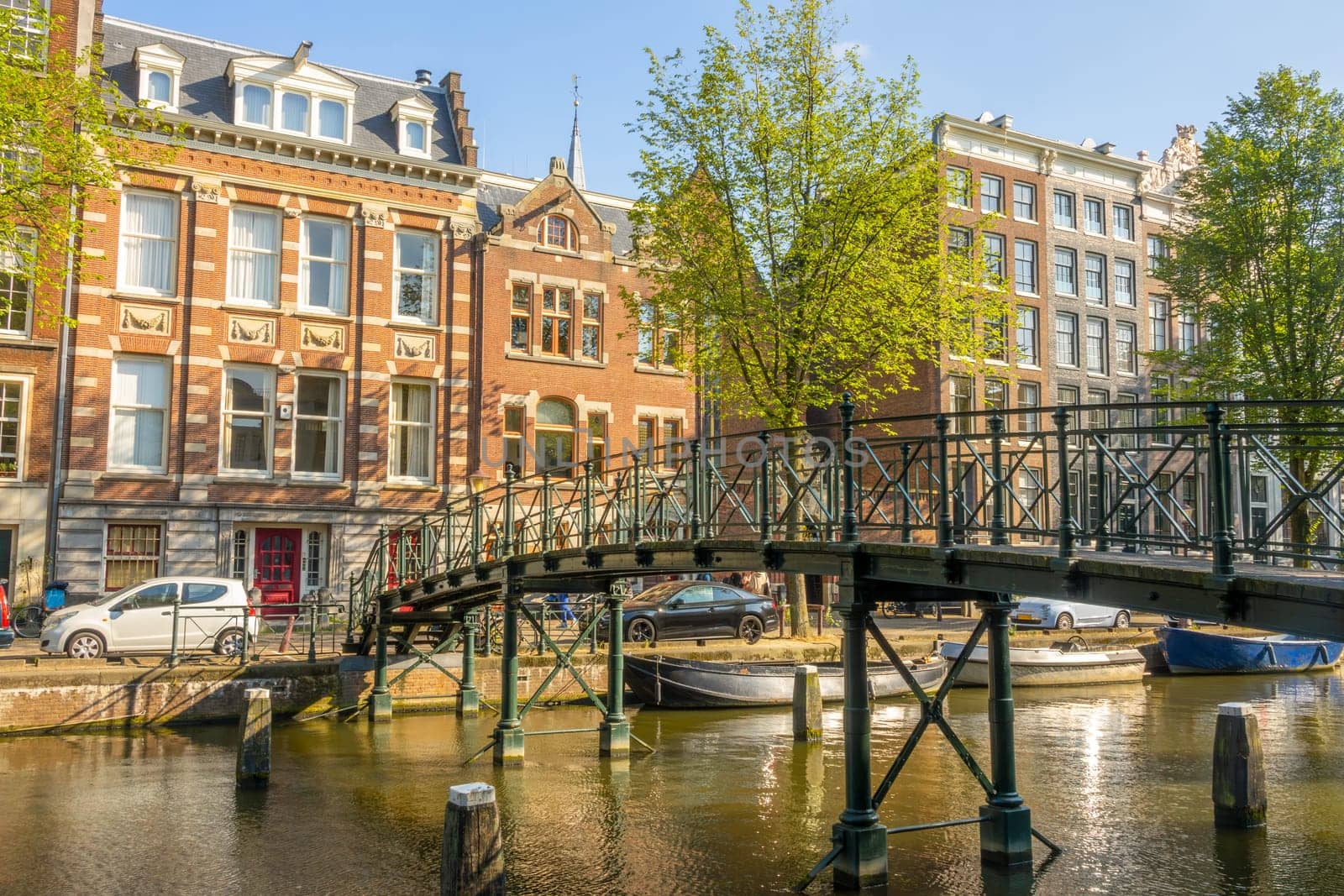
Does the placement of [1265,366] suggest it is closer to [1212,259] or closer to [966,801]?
[1212,259]

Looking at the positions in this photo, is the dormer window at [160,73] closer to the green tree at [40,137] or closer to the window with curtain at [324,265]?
the window with curtain at [324,265]

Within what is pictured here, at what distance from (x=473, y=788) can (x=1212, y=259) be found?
24.3m

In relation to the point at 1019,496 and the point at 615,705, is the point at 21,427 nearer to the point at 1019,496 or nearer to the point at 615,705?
the point at 615,705

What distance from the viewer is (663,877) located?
10.7 m

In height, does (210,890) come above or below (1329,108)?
below

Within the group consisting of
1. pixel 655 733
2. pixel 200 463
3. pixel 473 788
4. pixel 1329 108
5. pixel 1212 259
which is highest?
pixel 1329 108

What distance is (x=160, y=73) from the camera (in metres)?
27.8

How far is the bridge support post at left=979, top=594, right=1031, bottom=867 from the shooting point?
10922mm

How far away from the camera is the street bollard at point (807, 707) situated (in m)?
18.6

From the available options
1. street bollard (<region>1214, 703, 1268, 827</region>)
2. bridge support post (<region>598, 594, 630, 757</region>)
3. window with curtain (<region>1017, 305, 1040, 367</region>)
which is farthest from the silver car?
street bollard (<region>1214, 703, 1268, 827</region>)

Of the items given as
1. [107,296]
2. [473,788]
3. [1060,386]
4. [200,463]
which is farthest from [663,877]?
[1060,386]

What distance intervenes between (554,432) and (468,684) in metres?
12.0

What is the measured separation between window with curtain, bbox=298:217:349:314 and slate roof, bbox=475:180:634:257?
4.13m

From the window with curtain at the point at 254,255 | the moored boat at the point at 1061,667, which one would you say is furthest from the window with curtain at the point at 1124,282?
the window with curtain at the point at 254,255
